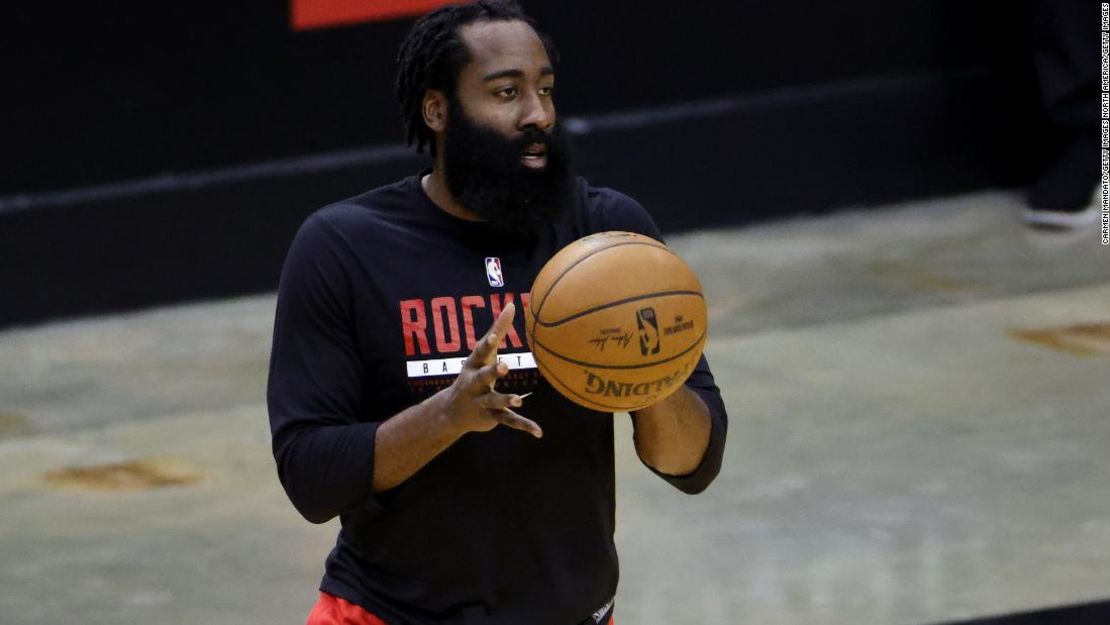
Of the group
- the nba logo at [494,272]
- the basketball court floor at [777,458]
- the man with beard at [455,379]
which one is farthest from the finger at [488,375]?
the basketball court floor at [777,458]

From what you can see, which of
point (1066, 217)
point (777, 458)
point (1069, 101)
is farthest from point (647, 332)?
point (1069, 101)

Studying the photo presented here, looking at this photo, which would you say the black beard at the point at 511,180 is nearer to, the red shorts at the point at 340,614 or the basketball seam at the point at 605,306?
the basketball seam at the point at 605,306

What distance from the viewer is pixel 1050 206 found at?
8875 mm

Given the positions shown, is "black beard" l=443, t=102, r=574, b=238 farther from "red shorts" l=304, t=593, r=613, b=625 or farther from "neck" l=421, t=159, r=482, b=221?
"red shorts" l=304, t=593, r=613, b=625

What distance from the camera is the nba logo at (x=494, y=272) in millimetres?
3287

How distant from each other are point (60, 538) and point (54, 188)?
271 cm

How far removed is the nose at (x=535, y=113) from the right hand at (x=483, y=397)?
0.45m

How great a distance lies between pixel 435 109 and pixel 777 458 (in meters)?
3.23

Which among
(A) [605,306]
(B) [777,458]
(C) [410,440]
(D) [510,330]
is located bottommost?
(B) [777,458]

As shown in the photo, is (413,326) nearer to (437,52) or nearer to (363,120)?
(437,52)

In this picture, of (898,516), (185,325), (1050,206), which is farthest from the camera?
(1050,206)

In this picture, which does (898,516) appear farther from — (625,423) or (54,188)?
(54,188)

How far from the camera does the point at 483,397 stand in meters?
2.90

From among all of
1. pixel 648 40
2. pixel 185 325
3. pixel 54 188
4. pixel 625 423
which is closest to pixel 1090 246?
pixel 648 40
